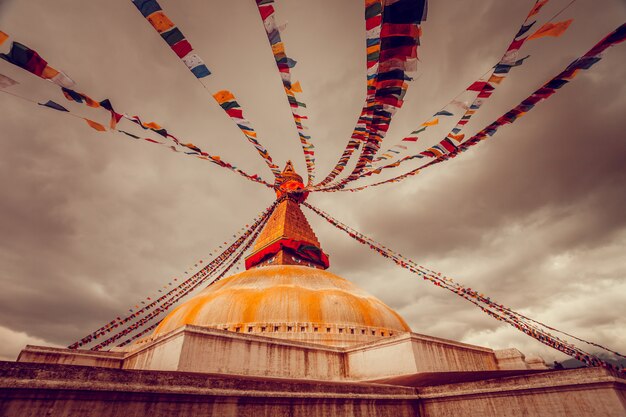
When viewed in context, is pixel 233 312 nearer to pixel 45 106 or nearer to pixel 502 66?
pixel 45 106

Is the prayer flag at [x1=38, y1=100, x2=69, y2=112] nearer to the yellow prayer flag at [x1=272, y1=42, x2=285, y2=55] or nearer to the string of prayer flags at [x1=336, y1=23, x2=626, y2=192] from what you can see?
the yellow prayer flag at [x1=272, y1=42, x2=285, y2=55]

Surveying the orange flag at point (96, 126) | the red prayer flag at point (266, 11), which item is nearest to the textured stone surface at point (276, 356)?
the orange flag at point (96, 126)

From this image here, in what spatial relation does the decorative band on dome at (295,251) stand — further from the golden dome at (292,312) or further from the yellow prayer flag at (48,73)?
the yellow prayer flag at (48,73)

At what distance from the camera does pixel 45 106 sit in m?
5.89

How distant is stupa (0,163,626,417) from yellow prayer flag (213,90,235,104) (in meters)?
5.53

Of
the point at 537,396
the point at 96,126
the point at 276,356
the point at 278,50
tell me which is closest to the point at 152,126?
the point at 96,126

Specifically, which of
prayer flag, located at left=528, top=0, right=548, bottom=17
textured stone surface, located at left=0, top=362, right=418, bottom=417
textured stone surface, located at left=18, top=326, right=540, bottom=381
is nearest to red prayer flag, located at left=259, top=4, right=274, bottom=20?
prayer flag, located at left=528, top=0, right=548, bottom=17

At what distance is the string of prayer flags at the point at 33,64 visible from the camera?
15.9 ft

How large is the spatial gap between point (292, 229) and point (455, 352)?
11435mm

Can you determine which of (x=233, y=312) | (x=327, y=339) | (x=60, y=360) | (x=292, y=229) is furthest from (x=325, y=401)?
(x=292, y=229)

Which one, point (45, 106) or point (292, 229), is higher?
point (292, 229)

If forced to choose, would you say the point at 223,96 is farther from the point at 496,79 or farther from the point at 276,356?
the point at 276,356

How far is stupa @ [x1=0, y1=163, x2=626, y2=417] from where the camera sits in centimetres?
439

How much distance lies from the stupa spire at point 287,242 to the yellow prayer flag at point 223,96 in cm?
1144
